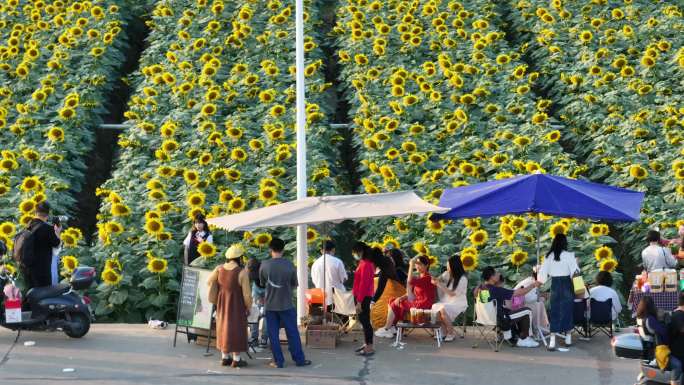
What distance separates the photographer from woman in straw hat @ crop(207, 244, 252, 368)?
11734 millimetres

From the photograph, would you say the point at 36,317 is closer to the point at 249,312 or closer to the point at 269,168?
the point at 249,312

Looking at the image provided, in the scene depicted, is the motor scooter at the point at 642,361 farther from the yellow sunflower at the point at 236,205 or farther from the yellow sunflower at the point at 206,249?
the yellow sunflower at the point at 236,205

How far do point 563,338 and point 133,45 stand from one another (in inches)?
620

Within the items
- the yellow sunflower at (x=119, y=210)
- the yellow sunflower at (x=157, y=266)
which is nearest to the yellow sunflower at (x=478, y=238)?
the yellow sunflower at (x=157, y=266)

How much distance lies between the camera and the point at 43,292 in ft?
41.9

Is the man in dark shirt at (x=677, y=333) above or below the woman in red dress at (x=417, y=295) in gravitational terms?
below

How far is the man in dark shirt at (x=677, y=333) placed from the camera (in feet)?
31.3

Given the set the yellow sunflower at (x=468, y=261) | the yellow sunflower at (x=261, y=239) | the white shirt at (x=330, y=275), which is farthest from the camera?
the yellow sunflower at (x=261, y=239)

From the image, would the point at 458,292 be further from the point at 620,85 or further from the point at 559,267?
the point at 620,85

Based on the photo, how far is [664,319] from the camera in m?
9.82

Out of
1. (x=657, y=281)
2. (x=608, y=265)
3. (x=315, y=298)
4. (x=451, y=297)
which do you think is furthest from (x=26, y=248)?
(x=657, y=281)

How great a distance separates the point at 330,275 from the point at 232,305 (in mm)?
2308

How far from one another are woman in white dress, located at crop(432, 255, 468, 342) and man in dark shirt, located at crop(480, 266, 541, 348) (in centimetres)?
33

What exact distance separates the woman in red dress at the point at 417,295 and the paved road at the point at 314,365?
0.34 m
